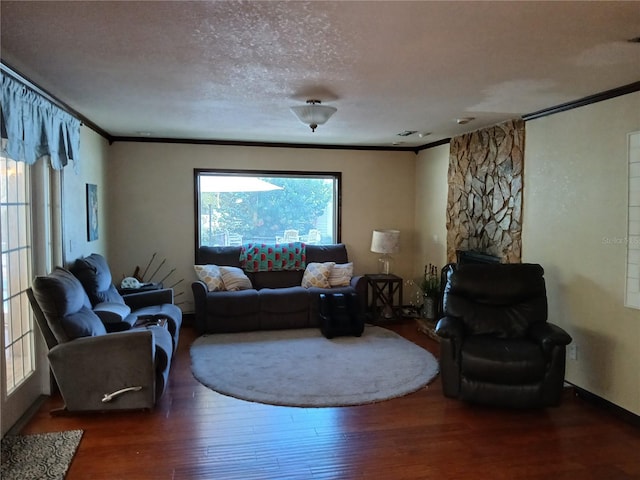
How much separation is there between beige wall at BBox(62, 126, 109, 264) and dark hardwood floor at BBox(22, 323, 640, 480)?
1.36 m

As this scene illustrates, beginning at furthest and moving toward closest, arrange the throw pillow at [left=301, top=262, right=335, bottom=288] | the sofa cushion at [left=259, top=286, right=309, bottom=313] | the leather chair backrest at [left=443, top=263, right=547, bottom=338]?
the throw pillow at [left=301, top=262, right=335, bottom=288]
the sofa cushion at [left=259, top=286, right=309, bottom=313]
the leather chair backrest at [left=443, top=263, right=547, bottom=338]

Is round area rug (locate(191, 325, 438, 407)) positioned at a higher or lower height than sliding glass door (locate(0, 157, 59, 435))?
lower

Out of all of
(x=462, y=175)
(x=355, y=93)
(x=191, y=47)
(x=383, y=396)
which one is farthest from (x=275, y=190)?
(x=191, y=47)

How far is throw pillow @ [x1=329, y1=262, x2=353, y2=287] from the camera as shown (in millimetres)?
5870

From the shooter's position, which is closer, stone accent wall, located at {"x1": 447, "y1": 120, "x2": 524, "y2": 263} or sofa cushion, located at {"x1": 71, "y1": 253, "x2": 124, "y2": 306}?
sofa cushion, located at {"x1": 71, "y1": 253, "x2": 124, "y2": 306}

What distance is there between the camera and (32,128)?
3.10 metres

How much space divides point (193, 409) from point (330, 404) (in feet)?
3.30

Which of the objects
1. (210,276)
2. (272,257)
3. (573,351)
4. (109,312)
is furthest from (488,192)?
(109,312)

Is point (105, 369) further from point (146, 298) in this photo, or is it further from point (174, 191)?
point (174, 191)

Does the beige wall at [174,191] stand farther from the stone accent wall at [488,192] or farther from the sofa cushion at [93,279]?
the sofa cushion at [93,279]

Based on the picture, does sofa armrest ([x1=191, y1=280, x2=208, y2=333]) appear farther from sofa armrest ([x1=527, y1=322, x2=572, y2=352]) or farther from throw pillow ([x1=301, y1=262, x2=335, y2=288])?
sofa armrest ([x1=527, y1=322, x2=572, y2=352])

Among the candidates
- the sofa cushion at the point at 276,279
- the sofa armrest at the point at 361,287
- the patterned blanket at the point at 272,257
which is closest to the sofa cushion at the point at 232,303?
the sofa cushion at the point at 276,279

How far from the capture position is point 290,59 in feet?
8.78

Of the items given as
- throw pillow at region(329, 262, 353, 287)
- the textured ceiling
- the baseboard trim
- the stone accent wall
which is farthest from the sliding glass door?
the baseboard trim
